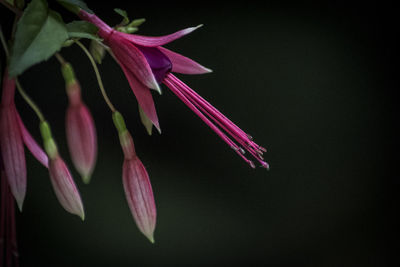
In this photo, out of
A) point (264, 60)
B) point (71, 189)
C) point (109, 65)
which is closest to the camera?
point (71, 189)

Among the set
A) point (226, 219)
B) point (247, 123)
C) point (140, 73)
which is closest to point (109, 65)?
point (247, 123)

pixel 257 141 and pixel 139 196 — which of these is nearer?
pixel 139 196

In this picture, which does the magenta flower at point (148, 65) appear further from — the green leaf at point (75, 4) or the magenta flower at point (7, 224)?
the magenta flower at point (7, 224)

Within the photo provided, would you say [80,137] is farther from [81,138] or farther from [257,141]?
[257,141]

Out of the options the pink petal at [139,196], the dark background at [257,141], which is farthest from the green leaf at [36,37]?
the dark background at [257,141]

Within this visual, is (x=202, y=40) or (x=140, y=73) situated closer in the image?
(x=140, y=73)

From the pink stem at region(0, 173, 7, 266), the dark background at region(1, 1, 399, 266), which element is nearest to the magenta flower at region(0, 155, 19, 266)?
the pink stem at region(0, 173, 7, 266)

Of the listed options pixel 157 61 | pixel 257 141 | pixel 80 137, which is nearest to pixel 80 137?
pixel 80 137

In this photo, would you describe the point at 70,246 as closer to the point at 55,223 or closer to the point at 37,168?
the point at 55,223
